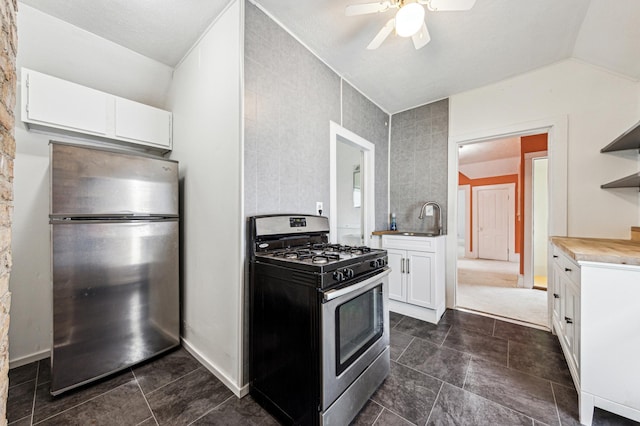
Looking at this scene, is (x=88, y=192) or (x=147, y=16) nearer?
(x=88, y=192)

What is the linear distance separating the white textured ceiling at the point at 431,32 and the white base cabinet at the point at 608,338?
6.12 feet

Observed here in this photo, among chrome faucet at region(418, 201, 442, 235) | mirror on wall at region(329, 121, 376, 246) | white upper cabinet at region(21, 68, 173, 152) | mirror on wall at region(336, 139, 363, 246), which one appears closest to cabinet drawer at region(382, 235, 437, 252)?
mirror on wall at region(329, 121, 376, 246)

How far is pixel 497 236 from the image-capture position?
6855 mm

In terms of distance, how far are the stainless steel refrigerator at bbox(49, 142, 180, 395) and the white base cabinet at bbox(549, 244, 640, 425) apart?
2.88 metres

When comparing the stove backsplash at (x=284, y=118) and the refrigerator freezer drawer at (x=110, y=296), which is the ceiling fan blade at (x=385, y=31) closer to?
the stove backsplash at (x=284, y=118)

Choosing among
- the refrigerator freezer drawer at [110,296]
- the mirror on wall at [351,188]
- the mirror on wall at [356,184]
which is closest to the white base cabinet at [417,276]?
the mirror on wall at [351,188]

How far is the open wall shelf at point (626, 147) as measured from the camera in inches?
69.2

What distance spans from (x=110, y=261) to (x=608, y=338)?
126 inches

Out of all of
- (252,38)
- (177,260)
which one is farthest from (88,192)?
(252,38)

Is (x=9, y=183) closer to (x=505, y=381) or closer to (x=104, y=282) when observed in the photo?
(x=104, y=282)

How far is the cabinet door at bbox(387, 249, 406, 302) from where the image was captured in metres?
2.92

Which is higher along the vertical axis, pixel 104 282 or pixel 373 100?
pixel 373 100

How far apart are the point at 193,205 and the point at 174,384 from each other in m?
1.37

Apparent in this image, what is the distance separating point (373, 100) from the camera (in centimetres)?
325
